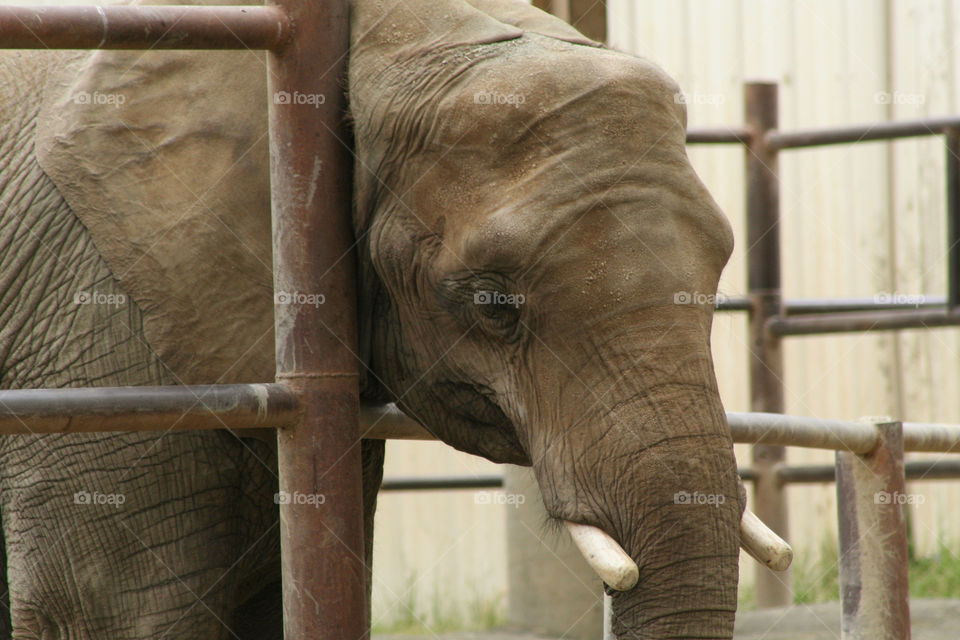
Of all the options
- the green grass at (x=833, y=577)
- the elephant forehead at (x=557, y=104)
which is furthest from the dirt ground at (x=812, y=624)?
the elephant forehead at (x=557, y=104)

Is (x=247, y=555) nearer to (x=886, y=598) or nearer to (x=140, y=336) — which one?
(x=140, y=336)

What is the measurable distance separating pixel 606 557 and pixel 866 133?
3.02m

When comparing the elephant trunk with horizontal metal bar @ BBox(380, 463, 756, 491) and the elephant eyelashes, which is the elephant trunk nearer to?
the elephant eyelashes

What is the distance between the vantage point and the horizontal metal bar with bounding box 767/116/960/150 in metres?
4.28

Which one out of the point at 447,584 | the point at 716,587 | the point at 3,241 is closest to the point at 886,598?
the point at 716,587

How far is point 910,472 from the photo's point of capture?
12.8ft

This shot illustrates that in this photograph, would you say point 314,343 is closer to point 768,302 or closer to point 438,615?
point 768,302

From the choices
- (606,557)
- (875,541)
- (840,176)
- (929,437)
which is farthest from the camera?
(840,176)

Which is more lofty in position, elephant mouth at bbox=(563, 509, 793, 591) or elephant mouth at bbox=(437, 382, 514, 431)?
elephant mouth at bbox=(437, 382, 514, 431)

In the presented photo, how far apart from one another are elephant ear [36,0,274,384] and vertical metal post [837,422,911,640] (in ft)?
3.47

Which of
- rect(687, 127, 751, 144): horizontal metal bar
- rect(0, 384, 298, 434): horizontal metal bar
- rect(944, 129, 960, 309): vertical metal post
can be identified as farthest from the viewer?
rect(687, 127, 751, 144): horizontal metal bar

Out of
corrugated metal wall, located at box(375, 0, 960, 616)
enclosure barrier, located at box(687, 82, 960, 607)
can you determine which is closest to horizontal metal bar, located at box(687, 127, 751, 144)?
enclosure barrier, located at box(687, 82, 960, 607)

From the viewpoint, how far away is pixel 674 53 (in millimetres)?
6234

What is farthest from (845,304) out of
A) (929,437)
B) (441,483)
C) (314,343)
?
(314,343)
